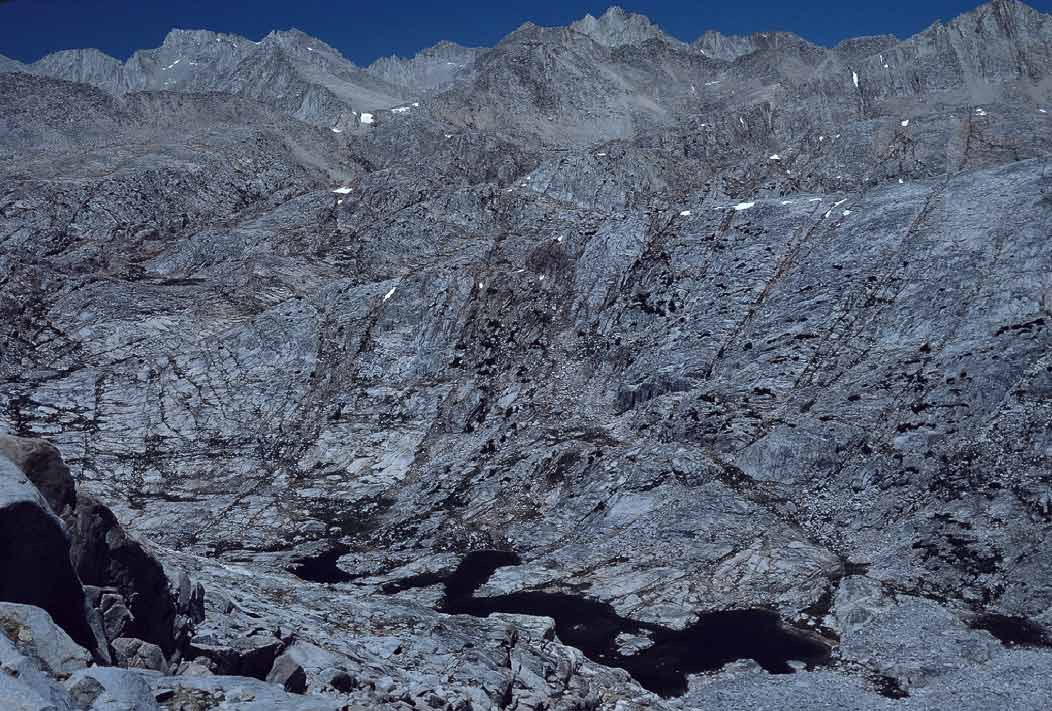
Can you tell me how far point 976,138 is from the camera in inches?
3844

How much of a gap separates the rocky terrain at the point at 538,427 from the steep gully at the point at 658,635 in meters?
0.27

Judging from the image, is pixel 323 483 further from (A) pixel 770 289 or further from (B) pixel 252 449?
(A) pixel 770 289

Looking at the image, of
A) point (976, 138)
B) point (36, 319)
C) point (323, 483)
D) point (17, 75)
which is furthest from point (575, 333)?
point (17, 75)

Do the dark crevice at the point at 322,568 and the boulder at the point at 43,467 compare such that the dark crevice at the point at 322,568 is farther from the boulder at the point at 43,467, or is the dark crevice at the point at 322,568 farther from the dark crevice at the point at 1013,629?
the dark crevice at the point at 1013,629

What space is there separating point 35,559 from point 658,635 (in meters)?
31.6

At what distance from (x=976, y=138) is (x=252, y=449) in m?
87.6

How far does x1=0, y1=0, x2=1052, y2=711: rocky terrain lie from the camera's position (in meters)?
28.4

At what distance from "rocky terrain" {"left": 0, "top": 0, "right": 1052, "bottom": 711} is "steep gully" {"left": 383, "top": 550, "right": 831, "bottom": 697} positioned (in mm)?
269

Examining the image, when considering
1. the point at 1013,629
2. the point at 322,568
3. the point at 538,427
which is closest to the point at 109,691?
the point at 322,568

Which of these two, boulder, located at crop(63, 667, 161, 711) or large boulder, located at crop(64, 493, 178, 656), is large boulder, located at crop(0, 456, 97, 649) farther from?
boulder, located at crop(63, 667, 161, 711)

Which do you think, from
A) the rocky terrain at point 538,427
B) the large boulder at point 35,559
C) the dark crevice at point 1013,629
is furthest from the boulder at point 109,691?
the dark crevice at point 1013,629

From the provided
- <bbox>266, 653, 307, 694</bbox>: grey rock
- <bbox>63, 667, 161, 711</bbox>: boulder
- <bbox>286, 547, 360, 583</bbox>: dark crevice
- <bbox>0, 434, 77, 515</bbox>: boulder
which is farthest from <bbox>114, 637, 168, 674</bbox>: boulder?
<bbox>286, 547, 360, 583</bbox>: dark crevice

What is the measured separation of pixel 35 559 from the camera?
18047mm

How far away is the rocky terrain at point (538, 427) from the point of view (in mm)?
28375
